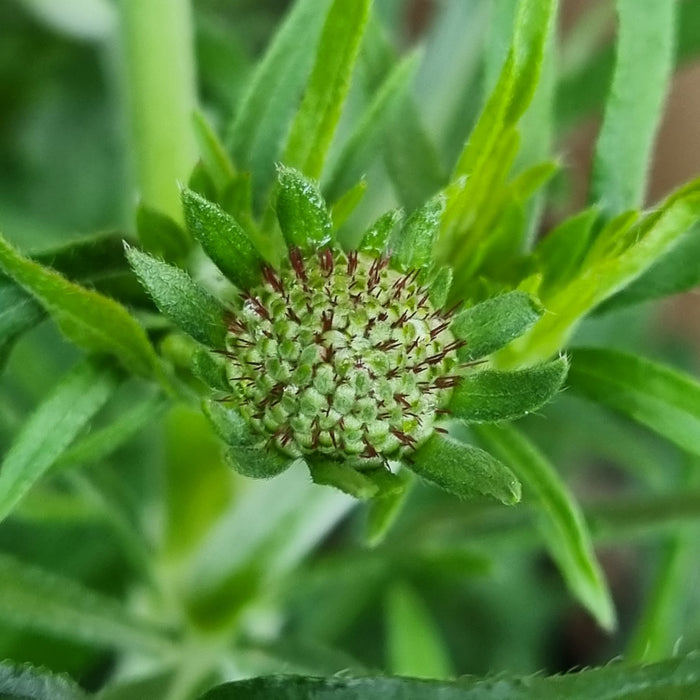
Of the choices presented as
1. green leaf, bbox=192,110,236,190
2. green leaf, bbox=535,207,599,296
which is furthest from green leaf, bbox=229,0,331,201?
green leaf, bbox=535,207,599,296

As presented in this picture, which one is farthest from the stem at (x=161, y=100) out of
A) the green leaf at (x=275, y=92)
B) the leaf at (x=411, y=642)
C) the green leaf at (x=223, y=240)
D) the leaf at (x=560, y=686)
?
the leaf at (x=411, y=642)

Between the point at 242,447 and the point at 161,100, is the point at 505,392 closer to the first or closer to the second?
the point at 242,447

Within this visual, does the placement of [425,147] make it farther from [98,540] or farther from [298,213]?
[98,540]

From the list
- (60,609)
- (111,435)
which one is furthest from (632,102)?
(60,609)

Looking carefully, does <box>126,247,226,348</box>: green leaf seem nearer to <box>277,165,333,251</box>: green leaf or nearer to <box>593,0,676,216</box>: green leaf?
<box>277,165,333,251</box>: green leaf

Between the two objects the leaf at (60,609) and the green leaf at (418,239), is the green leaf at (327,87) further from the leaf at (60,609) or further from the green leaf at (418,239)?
the leaf at (60,609)

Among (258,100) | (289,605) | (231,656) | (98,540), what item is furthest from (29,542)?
(258,100)

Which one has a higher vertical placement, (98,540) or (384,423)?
(384,423)
